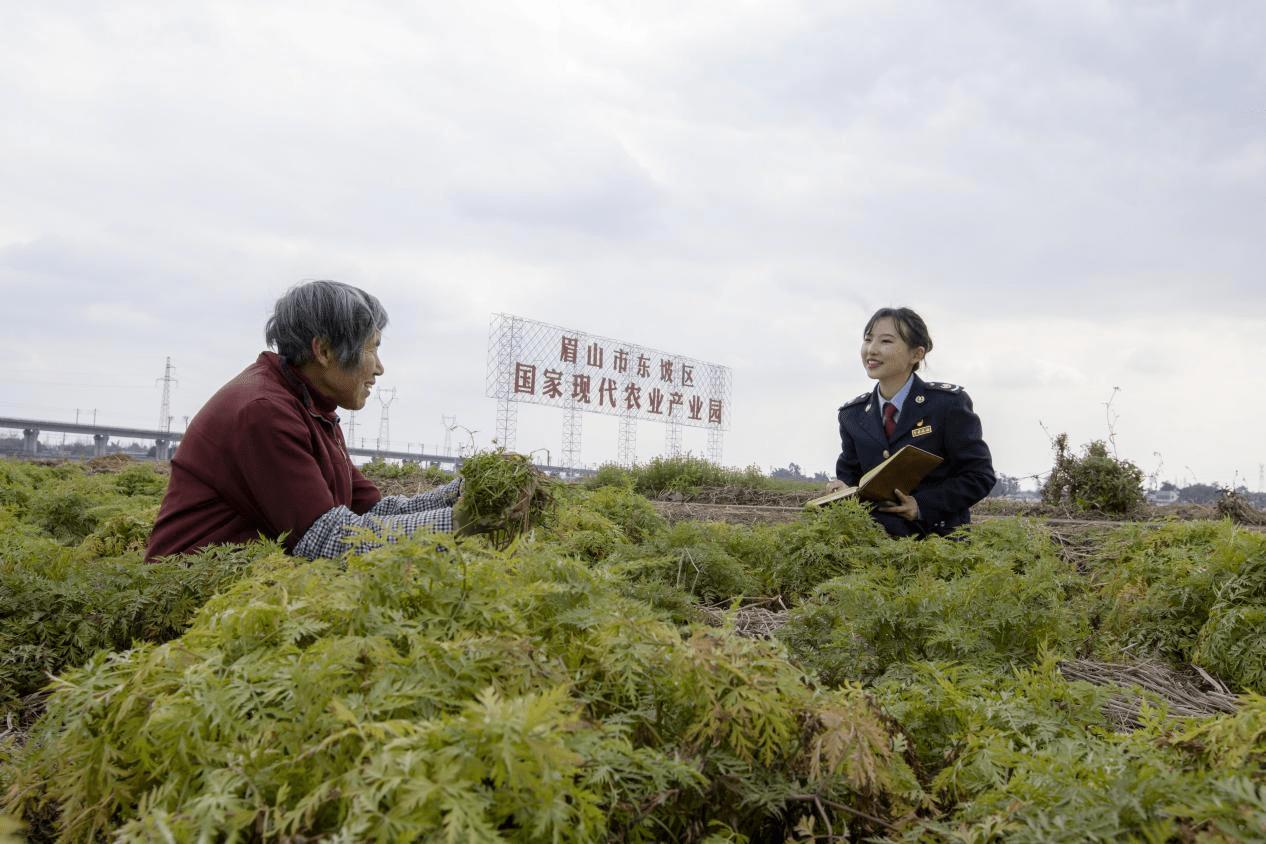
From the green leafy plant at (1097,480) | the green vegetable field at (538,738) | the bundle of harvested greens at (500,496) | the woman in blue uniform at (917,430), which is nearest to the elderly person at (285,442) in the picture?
the bundle of harvested greens at (500,496)

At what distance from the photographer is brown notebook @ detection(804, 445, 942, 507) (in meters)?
5.37

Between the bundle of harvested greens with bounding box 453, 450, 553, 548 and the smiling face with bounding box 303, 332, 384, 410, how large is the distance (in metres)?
0.83

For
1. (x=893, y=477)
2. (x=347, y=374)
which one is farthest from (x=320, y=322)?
(x=893, y=477)

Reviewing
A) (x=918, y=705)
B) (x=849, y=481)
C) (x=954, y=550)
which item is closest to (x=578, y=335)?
(x=849, y=481)

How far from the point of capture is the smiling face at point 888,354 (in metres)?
6.28

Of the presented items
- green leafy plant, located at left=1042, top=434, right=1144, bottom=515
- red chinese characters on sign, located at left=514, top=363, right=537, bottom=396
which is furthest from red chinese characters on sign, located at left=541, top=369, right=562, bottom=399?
green leafy plant, located at left=1042, top=434, right=1144, bottom=515

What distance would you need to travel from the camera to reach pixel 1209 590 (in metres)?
3.79

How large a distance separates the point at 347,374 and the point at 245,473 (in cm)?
Result: 74

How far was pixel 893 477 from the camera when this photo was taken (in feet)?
18.4

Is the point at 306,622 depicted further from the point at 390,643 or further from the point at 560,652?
the point at 560,652

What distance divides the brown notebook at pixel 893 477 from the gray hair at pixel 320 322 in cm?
302

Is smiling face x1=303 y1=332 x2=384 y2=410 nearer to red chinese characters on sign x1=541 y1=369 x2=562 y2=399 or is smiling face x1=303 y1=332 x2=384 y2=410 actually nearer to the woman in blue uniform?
the woman in blue uniform

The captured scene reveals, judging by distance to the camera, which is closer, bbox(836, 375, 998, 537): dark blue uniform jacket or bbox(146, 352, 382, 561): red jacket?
bbox(146, 352, 382, 561): red jacket

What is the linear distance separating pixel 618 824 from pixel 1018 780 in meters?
0.75
